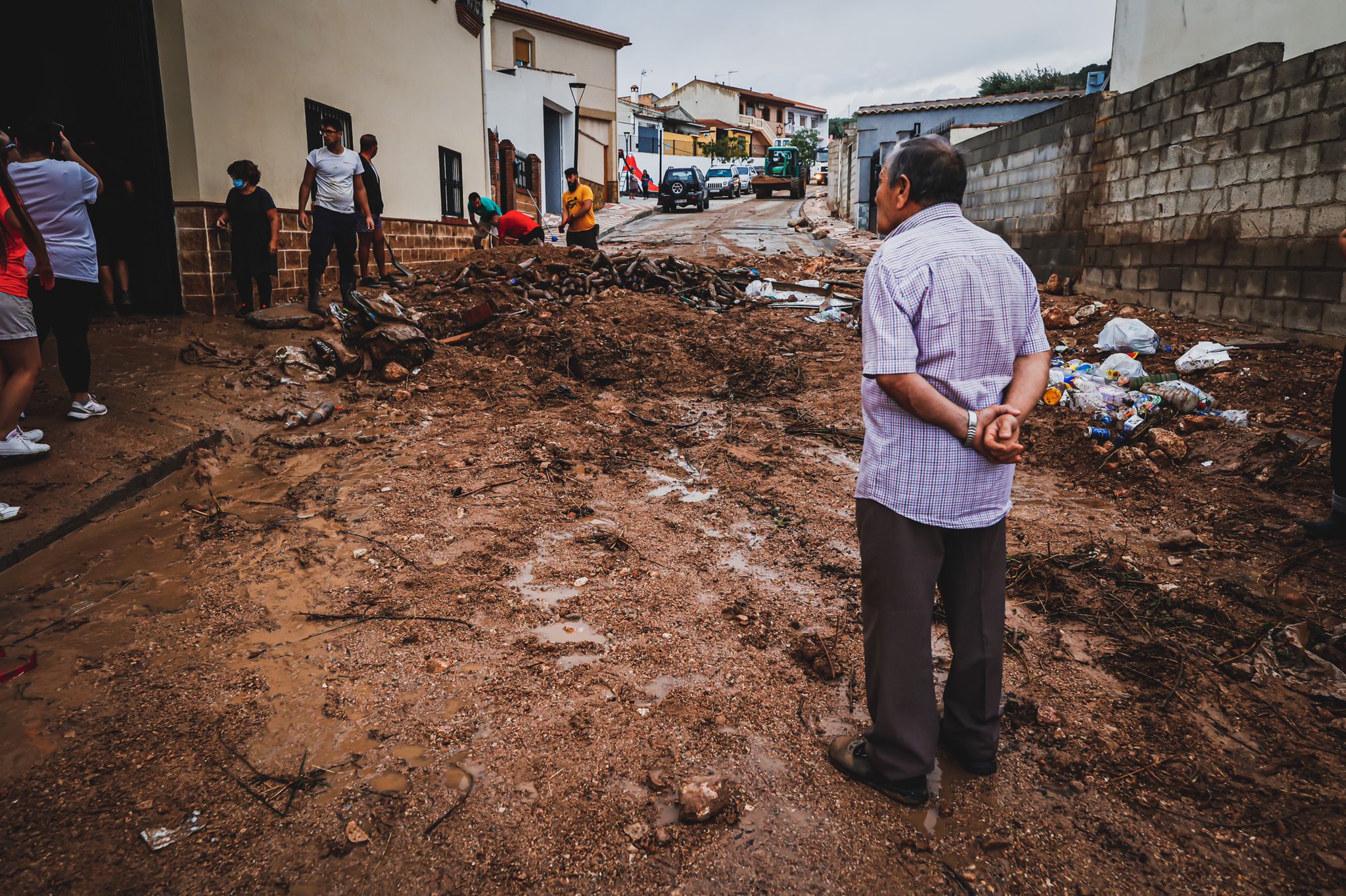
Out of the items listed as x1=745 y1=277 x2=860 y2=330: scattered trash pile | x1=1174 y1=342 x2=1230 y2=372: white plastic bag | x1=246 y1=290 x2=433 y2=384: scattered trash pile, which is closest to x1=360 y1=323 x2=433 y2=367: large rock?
x1=246 y1=290 x2=433 y2=384: scattered trash pile

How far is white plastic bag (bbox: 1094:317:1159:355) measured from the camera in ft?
21.9

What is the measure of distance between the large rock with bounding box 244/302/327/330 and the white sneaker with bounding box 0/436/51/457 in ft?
10.5

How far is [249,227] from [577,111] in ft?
62.6

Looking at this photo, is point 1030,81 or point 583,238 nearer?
point 583,238

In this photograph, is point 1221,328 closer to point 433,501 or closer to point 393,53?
point 433,501

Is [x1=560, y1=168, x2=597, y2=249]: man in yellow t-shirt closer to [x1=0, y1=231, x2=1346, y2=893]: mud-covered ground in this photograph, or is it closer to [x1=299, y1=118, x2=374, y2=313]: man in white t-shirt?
[x1=299, y1=118, x2=374, y2=313]: man in white t-shirt

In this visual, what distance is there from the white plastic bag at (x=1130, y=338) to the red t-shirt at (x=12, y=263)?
8031mm

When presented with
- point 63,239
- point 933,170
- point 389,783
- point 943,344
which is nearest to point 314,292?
point 63,239

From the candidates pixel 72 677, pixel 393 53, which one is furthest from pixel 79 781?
pixel 393 53

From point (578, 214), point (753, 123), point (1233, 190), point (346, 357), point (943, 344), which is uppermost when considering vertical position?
point (753, 123)

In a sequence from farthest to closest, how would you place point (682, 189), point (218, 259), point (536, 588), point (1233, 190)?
1. point (682, 189)
2. point (218, 259)
3. point (1233, 190)
4. point (536, 588)

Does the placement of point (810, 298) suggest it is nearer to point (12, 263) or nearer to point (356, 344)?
point (356, 344)

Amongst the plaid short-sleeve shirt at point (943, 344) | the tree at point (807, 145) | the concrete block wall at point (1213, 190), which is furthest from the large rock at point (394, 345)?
the tree at point (807, 145)

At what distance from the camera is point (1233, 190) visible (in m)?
6.63
